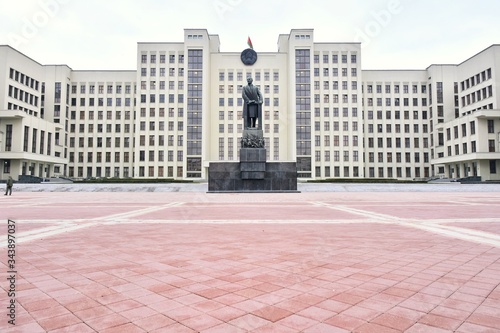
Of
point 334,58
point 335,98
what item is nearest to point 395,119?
point 335,98

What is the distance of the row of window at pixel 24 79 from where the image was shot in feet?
184

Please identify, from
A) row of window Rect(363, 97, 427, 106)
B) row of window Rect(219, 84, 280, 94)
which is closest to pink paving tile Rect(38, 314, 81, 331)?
row of window Rect(219, 84, 280, 94)

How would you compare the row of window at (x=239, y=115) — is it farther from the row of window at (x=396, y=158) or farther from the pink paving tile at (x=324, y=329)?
the pink paving tile at (x=324, y=329)

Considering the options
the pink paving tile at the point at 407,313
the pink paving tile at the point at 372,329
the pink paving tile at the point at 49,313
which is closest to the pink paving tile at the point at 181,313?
the pink paving tile at the point at 49,313

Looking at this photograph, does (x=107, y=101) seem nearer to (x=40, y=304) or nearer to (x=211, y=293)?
(x=40, y=304)

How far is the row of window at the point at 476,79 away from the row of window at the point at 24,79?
80.1m

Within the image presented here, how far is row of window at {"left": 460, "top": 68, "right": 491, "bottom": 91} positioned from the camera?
55.8m

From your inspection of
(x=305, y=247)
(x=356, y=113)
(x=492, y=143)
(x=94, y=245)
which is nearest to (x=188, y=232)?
(x=94, y=245)

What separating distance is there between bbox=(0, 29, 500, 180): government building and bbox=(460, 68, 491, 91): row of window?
25cm

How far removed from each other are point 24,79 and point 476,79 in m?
80.5

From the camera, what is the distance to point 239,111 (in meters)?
66.5

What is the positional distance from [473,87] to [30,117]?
7683 cm

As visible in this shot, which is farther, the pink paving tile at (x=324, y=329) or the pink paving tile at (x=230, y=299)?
the pink paving tile at (x=230, y=299)

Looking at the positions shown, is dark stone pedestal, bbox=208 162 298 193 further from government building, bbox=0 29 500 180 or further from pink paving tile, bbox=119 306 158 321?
government building, bbox=0 29 500 180
